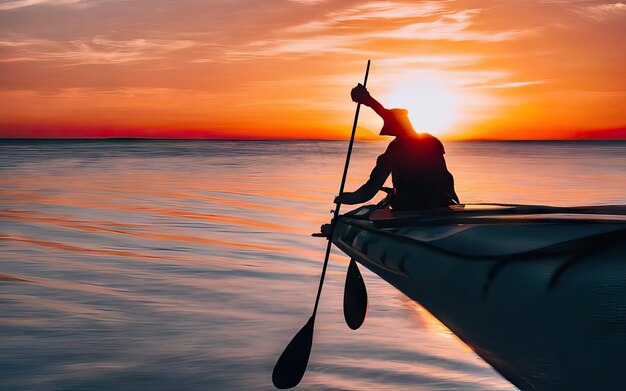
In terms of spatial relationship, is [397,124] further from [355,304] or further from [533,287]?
[533,287]

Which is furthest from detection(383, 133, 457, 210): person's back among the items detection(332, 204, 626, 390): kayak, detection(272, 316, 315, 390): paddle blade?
detection(272, 316, 315, 390): paddle blade

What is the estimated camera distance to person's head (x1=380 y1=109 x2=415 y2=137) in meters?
6.61

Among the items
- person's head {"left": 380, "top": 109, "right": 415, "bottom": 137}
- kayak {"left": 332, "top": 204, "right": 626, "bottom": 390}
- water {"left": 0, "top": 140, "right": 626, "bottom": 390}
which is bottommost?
water {"left": 0, "top": 140, "right": 626, "bottom": 390}

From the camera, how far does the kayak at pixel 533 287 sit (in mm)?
3020

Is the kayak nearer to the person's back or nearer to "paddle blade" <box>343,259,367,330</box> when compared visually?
the person's back

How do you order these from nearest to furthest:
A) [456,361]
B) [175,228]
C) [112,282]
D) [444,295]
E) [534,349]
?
1. [534,349]
2. [444,295]
3. [456,361]
4. [112,282]
5. [175,228]

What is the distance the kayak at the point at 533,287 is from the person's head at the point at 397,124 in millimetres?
1444

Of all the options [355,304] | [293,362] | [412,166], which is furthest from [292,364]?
[412,166]

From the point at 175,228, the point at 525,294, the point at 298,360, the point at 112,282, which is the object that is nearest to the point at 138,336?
the point at 298,360

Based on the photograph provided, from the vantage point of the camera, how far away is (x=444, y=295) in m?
4.36

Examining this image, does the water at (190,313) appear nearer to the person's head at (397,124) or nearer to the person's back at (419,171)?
the person's back at (419,171)

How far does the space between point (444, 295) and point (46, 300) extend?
5.68 m

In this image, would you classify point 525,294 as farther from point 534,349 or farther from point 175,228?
point 175,228

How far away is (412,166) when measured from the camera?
6.56m
